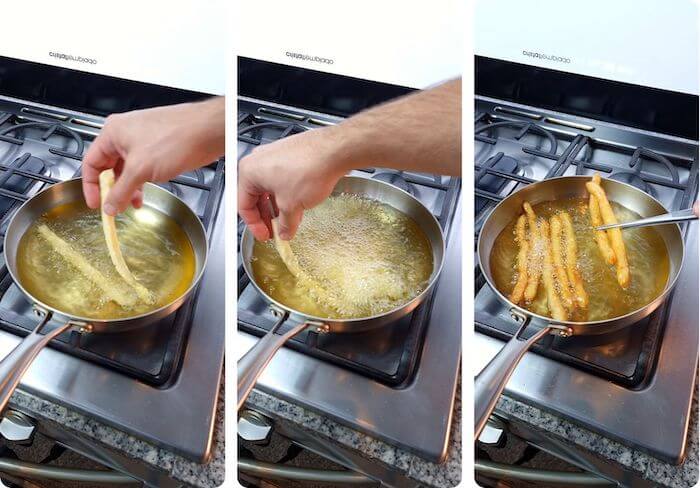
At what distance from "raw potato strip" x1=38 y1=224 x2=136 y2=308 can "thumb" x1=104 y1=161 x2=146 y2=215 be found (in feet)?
0.26

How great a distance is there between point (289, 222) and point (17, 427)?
0.52 m

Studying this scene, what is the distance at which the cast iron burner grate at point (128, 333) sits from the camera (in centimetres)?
131

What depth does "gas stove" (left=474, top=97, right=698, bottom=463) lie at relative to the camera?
4.15ft

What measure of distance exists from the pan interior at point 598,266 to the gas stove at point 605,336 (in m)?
0.03

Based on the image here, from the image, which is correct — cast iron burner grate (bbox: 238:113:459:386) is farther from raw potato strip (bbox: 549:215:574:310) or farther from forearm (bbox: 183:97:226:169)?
raw potato strip (bbox: 549:215:574:310)

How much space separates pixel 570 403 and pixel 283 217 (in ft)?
1.65

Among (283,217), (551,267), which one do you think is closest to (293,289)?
(283,217)

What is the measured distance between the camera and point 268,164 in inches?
51.1

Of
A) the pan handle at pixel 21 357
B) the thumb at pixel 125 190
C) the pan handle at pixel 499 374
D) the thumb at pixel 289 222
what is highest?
the thumb at pixel 125 190

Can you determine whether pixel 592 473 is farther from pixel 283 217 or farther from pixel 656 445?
pixel 283 217

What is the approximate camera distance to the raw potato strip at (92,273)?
1290 millimetres

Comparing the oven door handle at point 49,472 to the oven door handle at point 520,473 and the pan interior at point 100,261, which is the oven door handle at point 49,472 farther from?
the oven door handle at point 520,473

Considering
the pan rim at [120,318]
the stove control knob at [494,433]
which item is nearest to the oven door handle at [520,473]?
the stove control knob at [494,433]

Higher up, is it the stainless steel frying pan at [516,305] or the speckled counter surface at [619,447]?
the stainless steel frying pan at [516,305]
